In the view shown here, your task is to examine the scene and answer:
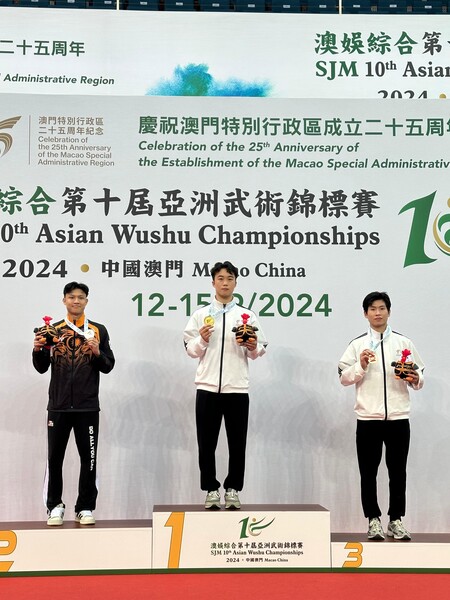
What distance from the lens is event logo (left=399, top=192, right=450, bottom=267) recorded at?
17.6ft

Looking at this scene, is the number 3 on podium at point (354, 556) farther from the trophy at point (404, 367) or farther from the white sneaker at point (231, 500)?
the trophy at point (404, 367)

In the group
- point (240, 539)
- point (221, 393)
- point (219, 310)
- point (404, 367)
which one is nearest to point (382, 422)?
point (404, 367)

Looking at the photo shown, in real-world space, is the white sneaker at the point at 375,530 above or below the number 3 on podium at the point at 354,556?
above

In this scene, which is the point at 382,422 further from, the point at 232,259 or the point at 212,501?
the point at 232,259

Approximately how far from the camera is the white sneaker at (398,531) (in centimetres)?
448

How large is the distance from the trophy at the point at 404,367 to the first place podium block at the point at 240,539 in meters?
0.94

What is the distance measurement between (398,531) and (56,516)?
6.81ft

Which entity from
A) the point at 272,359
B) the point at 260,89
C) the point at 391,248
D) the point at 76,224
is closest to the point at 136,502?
the point at 272,359

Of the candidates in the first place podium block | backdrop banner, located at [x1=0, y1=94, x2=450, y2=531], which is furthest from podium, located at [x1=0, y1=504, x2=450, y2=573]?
backdrop banner, located at [x1=0, y1=94, x2=450, y2=531]

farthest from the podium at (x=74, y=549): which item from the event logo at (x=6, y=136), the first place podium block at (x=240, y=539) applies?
the event logo at (x=6, y=136)

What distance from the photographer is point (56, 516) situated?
14.6 ft

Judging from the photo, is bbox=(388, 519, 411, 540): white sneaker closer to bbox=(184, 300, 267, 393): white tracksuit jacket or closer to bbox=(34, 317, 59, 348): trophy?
bbox=(184, 300, 267, 393): white tracksuit jacket

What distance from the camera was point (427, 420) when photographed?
17.4 ft

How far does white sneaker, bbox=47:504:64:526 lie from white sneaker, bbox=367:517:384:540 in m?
1.87
